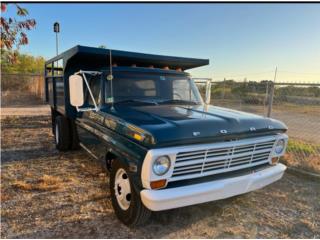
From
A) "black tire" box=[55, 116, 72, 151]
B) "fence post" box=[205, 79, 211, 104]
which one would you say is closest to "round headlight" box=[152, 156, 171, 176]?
"fence post" box=[205, 79, 211, 104]

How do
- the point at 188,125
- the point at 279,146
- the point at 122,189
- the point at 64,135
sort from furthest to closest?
1. the point at 64,135
2. the point at 279,146
3. the point at 122,189
4. the point at 188,125

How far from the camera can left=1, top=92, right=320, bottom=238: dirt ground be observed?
3.17m

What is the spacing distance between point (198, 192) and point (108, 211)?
4.79ft

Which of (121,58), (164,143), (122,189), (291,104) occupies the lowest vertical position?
(122,189)

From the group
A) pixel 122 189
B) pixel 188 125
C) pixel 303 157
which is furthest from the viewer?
pixel 303 157

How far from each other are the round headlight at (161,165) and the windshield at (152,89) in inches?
65.1

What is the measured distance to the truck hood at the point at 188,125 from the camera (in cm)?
278

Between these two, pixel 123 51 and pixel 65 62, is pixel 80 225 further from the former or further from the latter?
pixel 65 62

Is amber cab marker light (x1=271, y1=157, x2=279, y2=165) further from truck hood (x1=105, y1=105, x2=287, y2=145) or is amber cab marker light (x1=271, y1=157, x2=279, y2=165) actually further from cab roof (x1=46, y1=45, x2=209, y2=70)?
cab roof (x1=46, y1=45, x2=209, y2=70)

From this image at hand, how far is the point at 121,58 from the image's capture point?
16.7ft

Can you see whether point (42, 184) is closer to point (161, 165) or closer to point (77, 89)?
point (77, 89)

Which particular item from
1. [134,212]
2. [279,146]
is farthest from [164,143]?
[279,146]

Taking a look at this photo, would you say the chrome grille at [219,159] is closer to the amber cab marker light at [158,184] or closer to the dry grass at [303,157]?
the amber cab marker light at [158,184]

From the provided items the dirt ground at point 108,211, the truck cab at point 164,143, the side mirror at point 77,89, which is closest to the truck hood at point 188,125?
the truck cab at point 164,143
